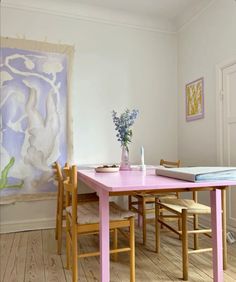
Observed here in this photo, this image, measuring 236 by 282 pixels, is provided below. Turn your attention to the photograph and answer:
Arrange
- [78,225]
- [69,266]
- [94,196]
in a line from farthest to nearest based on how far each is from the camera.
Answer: [94,196], [69,266], [78,225]

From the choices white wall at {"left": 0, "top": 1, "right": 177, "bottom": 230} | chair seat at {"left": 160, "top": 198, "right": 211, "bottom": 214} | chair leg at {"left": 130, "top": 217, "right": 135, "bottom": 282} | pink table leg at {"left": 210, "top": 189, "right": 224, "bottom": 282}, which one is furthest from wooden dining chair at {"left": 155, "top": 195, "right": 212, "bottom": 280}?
white wall at {"left": 0, "top": 1, "right": 177, "bottom": 230}

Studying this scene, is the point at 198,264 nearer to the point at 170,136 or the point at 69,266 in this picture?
the point at 69,266

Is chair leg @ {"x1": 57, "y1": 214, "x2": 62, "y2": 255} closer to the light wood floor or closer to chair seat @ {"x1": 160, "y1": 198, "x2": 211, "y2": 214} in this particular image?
the light wood floor

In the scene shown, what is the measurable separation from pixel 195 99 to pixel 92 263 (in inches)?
85.4

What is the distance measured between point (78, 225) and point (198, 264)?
1046 mm

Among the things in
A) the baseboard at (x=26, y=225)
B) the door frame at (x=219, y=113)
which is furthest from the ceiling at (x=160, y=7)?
the baseboard at (x=26, y=225)

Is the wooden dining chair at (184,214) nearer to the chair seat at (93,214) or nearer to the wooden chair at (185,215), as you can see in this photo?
the wooden chair at (185,215)

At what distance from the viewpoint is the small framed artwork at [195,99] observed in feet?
9.93

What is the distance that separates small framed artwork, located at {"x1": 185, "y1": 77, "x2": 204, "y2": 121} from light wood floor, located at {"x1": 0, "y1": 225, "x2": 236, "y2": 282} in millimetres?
1436

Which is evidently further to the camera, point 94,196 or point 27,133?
point 27,133

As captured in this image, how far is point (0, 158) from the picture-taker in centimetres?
280

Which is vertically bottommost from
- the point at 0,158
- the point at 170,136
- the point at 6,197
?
the point at 6,197

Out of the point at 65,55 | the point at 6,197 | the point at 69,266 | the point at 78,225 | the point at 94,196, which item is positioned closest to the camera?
the point at 78,225

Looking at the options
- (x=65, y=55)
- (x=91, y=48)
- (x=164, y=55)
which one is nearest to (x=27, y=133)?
(x=65, y=55)
